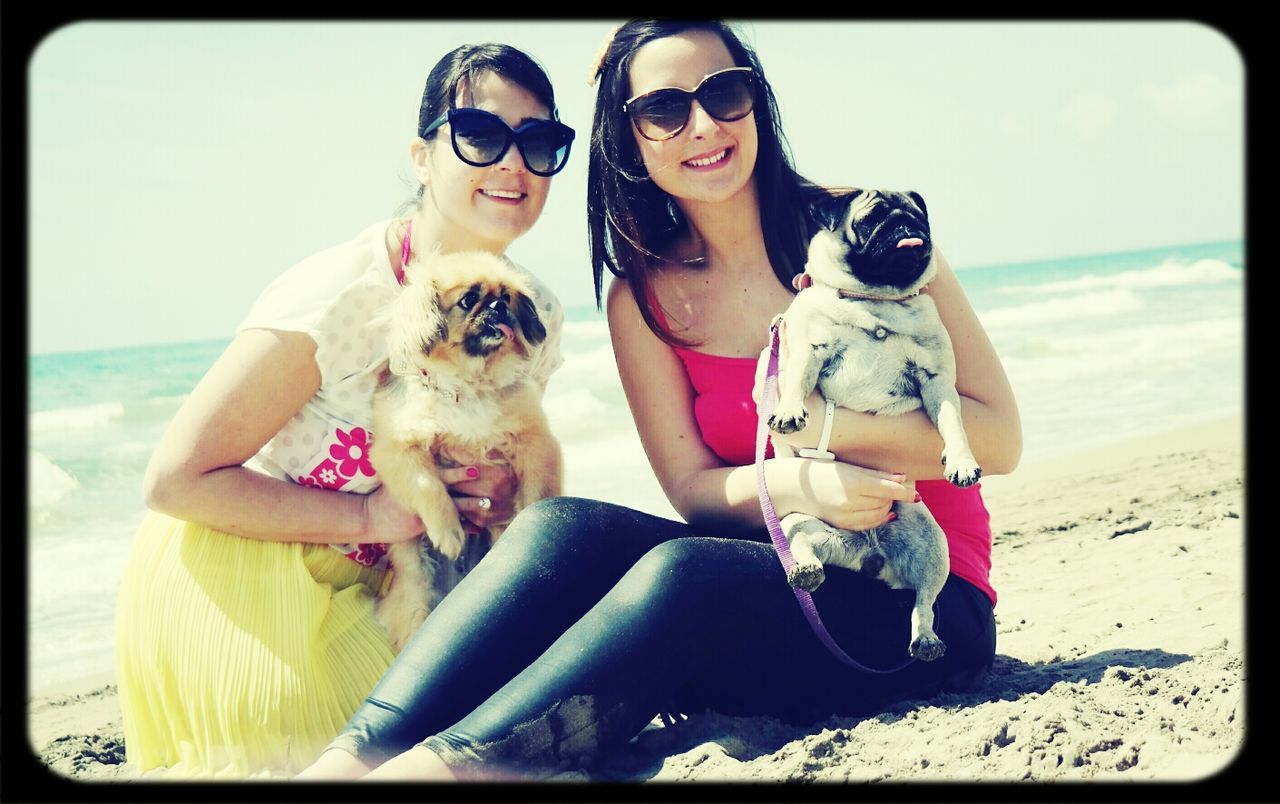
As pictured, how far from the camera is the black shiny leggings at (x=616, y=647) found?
219 centimetres

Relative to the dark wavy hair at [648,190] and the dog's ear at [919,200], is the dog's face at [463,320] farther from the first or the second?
the dog's ear at [919,200]

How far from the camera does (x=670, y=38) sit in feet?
9.31

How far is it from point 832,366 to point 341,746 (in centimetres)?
139

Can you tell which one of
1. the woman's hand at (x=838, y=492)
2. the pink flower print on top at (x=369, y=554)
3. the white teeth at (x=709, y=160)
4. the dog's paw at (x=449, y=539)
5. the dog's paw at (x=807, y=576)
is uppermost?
Result: the white teeth at (x=709, y=160)

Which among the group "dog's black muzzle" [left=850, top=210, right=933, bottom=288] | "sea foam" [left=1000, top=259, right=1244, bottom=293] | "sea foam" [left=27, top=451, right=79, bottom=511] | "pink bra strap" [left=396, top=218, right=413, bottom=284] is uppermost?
"dog's black muzzle" [left=850, top=210, right=933, bottom=288]

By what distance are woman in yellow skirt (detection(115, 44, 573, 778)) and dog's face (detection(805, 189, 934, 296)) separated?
82 centimetres

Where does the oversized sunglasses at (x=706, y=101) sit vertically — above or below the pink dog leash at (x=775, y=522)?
above

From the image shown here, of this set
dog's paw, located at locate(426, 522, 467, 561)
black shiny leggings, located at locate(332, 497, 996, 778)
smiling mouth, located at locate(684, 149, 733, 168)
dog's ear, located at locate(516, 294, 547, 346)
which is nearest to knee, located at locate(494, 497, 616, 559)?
black shiny leggings, located at locate(332, 497, 996, 778)

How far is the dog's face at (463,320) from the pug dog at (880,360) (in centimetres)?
85

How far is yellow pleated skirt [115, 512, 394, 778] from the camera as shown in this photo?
98.6 inches

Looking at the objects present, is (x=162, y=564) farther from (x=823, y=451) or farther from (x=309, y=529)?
(x=823, y=451)

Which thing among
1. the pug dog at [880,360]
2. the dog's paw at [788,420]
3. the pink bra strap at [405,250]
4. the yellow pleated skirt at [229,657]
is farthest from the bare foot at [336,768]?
the pink bra strap at [405,250]

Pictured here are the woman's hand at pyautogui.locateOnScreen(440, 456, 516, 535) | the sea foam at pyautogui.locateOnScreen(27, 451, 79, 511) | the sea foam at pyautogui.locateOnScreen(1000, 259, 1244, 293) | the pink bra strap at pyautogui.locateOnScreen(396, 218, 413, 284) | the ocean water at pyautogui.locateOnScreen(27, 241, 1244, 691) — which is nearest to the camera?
the pink bra strap at pyautogui.locateOnScreen(396, 218, 413, 284)

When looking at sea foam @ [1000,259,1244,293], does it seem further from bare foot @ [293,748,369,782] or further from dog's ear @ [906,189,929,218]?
bare foot @ [293,748,369,782]
